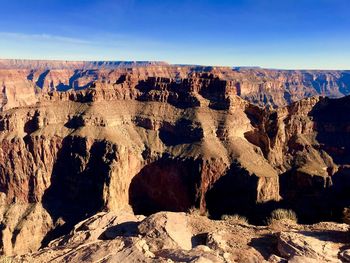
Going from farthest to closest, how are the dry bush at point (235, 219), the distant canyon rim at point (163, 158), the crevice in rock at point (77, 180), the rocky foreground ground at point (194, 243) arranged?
the crevice in rock at point (77, 180)
the distant canyon rim at point (163, 158)
the dry bush at point (235, 219)
the rocky foreground ground at point (194, 243)

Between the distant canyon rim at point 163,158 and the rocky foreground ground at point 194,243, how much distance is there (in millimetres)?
46215

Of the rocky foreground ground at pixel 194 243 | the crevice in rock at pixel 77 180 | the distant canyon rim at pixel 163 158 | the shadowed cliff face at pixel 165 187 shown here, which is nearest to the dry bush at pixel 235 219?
the rocky foreground ground at pixel 194 243

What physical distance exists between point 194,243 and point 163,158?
221 feet

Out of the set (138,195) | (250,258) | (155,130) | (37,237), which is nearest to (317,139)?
(155,130)

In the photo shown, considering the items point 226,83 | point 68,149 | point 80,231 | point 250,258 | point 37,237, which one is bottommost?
point 37,237

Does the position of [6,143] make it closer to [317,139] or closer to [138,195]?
[138,195]

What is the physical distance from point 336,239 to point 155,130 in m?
79.8

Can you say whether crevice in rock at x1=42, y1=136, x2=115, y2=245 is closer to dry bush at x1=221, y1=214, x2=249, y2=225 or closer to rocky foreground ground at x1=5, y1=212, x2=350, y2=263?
dry bush at x1=221, y1=214, x2=249, y2=225

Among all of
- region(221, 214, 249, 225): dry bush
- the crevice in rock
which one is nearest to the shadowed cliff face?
the crevice in rock

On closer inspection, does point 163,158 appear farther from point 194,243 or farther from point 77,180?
point 194,243

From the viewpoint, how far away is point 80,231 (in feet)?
102

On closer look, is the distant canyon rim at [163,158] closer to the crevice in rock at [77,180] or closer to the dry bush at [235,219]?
the crevice in rock at [77,180]

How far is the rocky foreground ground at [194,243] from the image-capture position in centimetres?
2323

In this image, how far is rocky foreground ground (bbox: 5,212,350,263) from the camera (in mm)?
23234
